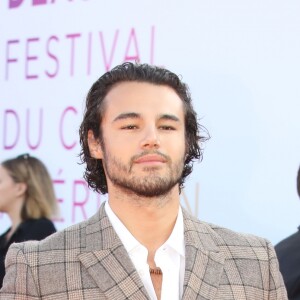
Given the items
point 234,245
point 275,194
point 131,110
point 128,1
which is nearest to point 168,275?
point 234,245

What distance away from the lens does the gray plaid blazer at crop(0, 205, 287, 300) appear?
1540 mm

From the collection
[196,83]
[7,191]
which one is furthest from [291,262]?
[7,191]

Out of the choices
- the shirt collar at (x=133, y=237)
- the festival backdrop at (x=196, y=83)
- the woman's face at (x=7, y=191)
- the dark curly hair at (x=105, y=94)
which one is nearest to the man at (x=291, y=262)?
the festival backdrop at (x=196, y=83)

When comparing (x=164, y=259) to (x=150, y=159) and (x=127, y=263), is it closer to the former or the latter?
(x=127, y=263)

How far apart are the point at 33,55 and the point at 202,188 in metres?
1.09

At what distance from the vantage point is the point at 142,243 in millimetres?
1607

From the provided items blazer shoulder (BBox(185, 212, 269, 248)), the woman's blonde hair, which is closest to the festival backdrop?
the woman's blonde hair

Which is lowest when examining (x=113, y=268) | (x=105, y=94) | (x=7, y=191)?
(x=7, y=191)

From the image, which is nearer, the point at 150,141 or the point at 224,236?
the point at 150,141

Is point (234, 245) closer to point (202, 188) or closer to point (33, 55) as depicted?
point (202, 188)

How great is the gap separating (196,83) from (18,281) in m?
1.70

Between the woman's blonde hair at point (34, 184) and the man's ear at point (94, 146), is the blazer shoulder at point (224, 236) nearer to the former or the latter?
the man's ear at point (94, 146)

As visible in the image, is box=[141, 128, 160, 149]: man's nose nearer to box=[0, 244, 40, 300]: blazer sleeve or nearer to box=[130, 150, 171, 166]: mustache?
box=[130, 150, 171, 166]: mustache

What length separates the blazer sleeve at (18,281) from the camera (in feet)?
5.00
